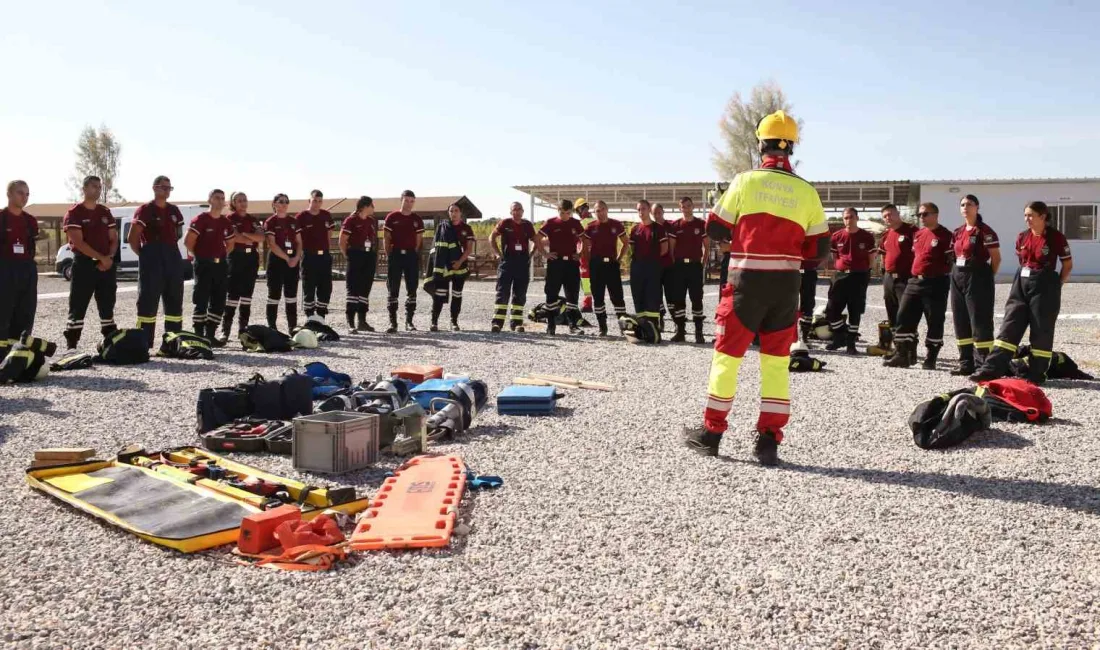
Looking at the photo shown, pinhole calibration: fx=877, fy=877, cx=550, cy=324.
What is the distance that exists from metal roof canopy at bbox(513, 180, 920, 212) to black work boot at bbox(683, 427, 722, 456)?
95.4 feet

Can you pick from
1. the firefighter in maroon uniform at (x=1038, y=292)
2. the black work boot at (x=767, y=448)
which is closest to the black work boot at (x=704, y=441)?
the black work boot at (x=767, y=448)

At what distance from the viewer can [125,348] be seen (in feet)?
32.6

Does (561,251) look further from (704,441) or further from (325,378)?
(704,441)

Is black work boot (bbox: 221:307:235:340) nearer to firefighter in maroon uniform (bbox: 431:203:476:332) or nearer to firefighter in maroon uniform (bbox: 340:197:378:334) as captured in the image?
firefighter in maroon uniform (bbox: 340:197:378:334)

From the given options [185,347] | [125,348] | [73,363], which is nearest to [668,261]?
[185,347]

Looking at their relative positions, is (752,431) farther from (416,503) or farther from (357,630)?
(357,630)

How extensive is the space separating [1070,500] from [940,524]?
1.01 meters

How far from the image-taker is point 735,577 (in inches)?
143

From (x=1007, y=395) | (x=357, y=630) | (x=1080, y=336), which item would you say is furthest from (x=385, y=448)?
(x=1080, y=336)

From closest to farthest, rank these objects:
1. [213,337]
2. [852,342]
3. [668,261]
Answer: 1. [213,337]
2. [852,342]
3. [668,261]

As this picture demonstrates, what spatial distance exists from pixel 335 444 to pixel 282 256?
26.2 ft


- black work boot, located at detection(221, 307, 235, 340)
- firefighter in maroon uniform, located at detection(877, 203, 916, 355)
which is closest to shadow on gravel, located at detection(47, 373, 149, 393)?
black work boot, located at detection(221, 307, 235, 340)

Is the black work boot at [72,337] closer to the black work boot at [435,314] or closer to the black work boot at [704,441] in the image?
the black work boot at [435,314]

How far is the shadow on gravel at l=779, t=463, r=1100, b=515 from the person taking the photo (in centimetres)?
480
